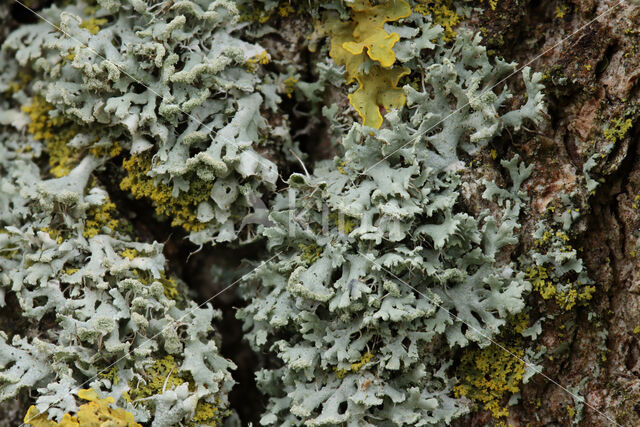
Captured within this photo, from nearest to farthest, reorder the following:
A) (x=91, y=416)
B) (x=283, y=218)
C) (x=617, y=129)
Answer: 1. (x=91, y=416)
2. (x=617, y=129)
3. (x=283, y=218)

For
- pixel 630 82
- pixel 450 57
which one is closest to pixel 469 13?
pixel 450 57

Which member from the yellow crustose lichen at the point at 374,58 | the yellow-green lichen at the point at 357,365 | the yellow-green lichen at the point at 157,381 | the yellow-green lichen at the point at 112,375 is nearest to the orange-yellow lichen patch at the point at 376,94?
the yellow crustose lichen at the point at 374,58

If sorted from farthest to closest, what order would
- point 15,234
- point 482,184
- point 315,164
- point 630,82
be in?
point 315,164 → point 15,234 → point 482,184 → point 630,82

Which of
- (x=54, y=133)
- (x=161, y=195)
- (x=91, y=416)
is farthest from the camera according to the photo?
(x=54, y=133)

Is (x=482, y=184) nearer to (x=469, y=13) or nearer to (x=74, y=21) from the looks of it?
(x=469, y=13)

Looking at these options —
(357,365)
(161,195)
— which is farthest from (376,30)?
(357,365)

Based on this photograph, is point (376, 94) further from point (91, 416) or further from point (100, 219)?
point (91, 416)

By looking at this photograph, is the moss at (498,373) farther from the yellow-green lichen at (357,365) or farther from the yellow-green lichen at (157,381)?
the yellow-green lichen at (157,381)
